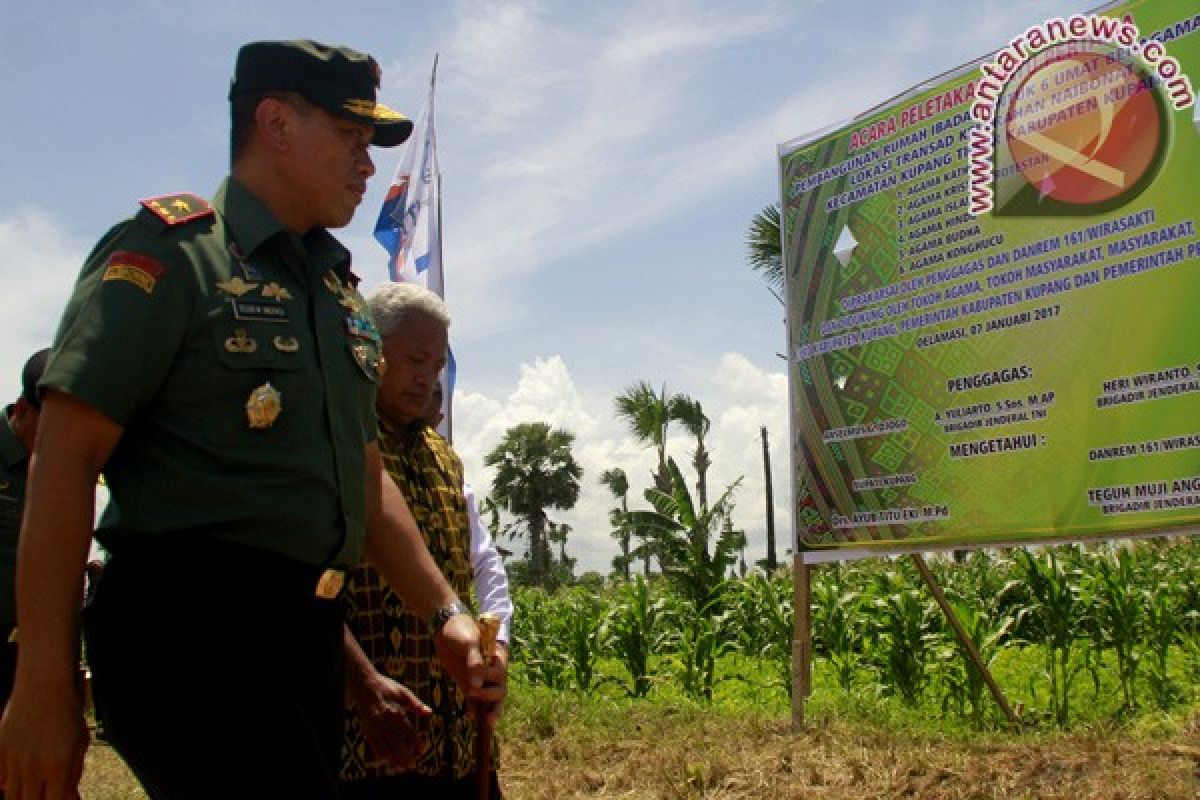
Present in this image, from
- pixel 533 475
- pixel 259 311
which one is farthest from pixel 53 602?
pixel 533 475

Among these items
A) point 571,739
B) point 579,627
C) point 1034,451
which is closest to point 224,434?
point 1034,451

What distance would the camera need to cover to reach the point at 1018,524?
209 inches

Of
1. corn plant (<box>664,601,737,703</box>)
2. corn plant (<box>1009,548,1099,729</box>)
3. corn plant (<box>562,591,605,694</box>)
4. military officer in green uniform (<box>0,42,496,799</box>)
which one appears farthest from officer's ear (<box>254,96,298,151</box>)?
corn plant (<box>562,591,605,694</box>)

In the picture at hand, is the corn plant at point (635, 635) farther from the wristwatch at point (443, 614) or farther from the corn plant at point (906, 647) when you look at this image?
the wristwatch at point (443, 614)

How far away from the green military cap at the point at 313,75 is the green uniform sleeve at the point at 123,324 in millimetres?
367

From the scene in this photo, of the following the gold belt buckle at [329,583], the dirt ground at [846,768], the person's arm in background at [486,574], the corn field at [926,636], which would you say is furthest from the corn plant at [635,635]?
the gold belt buckle at [329,583]

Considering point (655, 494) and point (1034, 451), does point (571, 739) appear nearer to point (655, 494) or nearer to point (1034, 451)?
point (1034, 451)

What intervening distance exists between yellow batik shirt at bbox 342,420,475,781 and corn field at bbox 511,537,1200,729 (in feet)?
13.7

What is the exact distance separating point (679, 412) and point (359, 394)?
85.0 ft

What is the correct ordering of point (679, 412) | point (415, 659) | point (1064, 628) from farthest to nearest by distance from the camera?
point (679, 412)
point (1064, 628)
point (415, 659)

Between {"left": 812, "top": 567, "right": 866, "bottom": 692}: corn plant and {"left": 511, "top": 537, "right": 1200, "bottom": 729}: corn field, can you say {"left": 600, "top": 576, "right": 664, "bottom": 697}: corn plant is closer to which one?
{"left": 511, "top": 537, "right": 1200, "bottom": 729}: corn field

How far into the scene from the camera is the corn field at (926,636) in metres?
6.91

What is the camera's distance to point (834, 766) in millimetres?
5539

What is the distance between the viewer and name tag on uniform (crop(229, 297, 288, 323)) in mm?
1945
